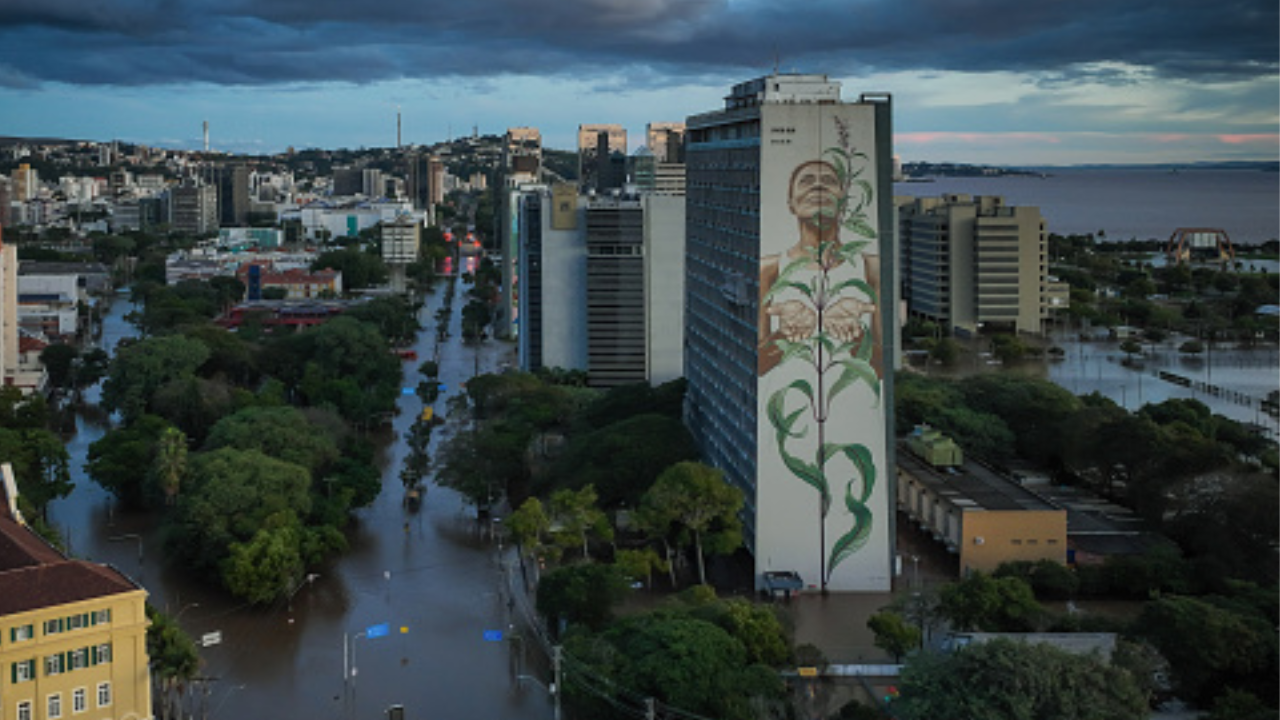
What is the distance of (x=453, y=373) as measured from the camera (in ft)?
115

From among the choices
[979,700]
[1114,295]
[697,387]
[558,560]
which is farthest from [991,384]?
[1114,295]

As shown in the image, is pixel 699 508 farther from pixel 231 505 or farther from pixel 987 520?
pixel 231 505

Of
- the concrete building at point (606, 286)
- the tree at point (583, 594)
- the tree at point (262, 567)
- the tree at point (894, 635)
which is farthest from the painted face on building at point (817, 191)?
the concrete building at point (606, 286)

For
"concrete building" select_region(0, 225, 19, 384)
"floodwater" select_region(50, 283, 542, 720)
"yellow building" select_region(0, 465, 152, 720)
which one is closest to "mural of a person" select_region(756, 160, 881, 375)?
"floodwater" select_region(50, 283, 542, 720)

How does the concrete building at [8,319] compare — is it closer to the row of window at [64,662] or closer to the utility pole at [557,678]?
the row of window at [64,662]

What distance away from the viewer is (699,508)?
1673 centimetres

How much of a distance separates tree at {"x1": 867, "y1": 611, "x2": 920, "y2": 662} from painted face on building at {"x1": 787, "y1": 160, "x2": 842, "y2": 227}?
4.97 metres

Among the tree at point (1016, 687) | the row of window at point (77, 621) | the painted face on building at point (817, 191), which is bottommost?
the tree at point (1016, 687)

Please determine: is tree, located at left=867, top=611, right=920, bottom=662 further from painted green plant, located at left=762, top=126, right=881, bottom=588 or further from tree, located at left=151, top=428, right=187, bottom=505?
tree, located at left=151, top=428, right=187, bottom=505

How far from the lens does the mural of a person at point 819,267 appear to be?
16422 millimetres

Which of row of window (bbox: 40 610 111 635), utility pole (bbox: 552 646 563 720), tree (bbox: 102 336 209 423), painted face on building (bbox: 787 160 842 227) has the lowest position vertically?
utility pole (bbox: 552 646 563 720)

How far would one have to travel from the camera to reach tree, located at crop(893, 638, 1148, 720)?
10.6 meters

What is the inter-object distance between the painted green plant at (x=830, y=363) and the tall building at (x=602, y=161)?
31.7m

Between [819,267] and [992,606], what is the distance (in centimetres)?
455
